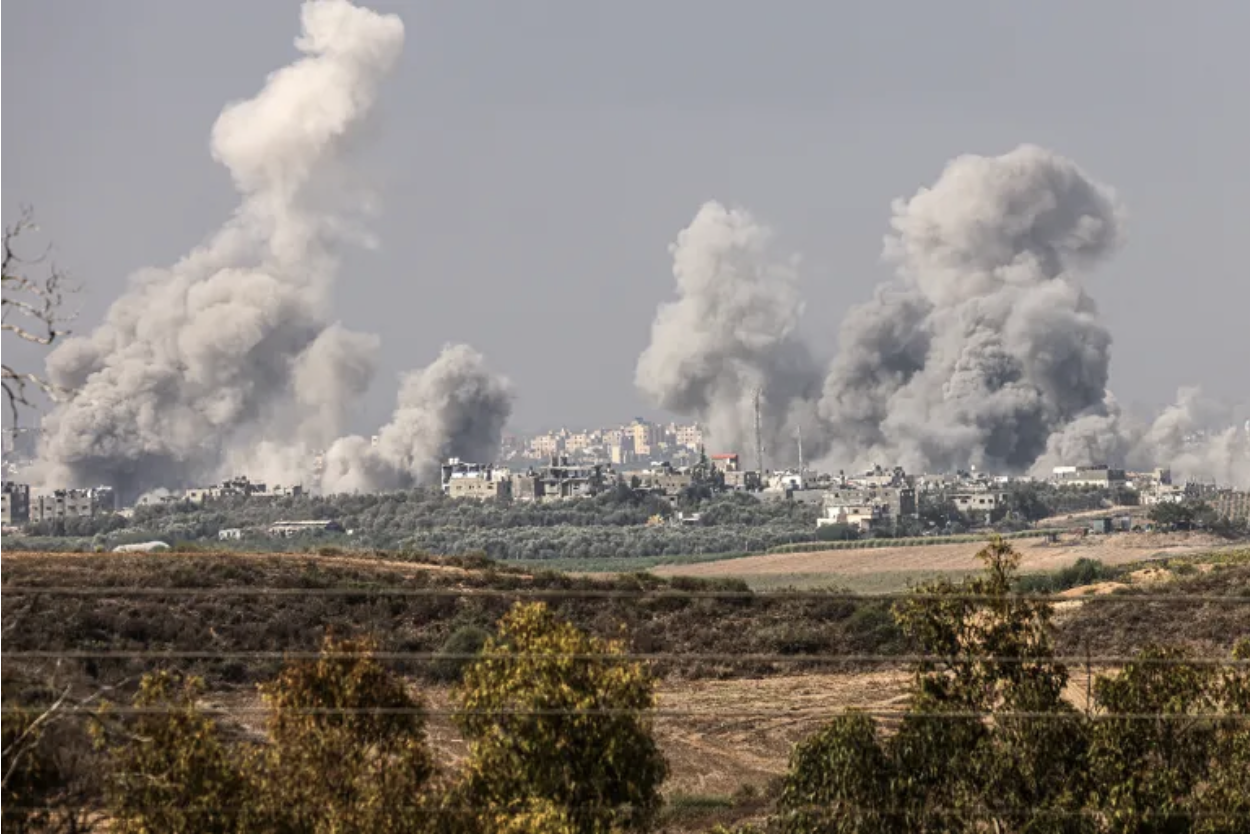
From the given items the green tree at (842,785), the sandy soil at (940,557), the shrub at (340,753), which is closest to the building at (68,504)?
the sandy soil at (940,557)

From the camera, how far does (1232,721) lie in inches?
603

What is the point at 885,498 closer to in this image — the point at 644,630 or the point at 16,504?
the point at 16,504

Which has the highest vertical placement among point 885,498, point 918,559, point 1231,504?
point 885,498

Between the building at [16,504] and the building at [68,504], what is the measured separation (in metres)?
0.47

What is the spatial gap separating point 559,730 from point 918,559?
5616cm

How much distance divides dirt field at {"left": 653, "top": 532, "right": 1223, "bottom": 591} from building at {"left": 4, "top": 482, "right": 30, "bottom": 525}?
→ 4000 cm

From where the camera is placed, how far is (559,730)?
47.0ft

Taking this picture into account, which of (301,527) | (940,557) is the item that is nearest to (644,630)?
(940,557)

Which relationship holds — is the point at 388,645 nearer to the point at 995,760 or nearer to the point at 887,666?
the point at 887,666

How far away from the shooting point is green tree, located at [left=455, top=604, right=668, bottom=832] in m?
14.0

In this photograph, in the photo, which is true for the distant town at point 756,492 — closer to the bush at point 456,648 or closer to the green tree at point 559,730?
the bush at point 456,648

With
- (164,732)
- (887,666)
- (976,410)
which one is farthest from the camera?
(976,410)

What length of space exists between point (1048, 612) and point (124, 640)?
44.6 ft

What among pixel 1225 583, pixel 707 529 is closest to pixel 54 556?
pixel 1225 583
